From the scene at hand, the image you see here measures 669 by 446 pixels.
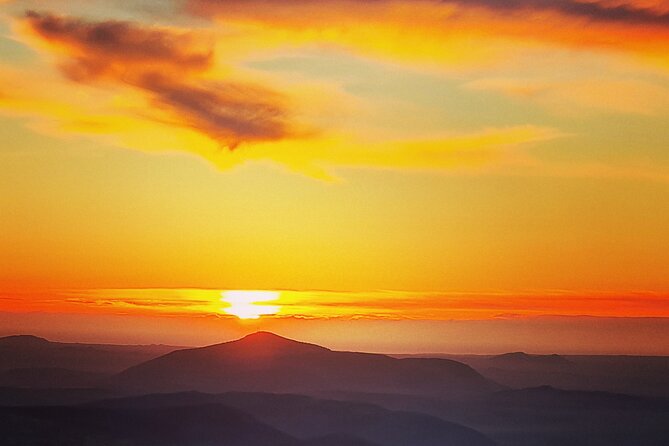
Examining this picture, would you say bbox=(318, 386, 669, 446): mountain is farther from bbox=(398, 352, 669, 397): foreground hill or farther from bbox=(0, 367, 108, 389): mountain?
bbox=(0, 367, 108, 389): mountain

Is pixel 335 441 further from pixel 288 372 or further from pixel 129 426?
pixel 129 426

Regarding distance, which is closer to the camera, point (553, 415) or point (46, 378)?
point (46, 378)

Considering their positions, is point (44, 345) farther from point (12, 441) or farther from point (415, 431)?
point (415, 431)

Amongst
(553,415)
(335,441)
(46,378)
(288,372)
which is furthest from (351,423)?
(46,378)

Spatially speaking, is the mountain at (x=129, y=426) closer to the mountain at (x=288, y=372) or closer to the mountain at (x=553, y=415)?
the mountain at (x=288, y=372)

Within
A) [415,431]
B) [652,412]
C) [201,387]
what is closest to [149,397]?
[201,387]

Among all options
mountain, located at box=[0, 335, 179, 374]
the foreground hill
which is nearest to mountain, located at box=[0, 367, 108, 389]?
mountain, located at box=[0, 335, 179, 374]
